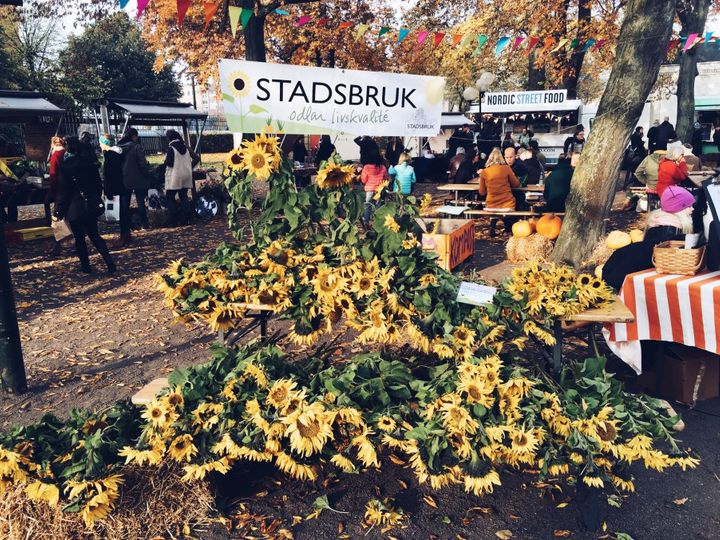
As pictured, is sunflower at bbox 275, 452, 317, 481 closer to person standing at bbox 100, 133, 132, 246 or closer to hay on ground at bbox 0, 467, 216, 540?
hay on ground at bbox 0, 467, 216, 540

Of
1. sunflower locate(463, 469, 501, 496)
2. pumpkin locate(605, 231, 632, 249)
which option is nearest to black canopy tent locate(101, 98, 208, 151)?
pumpkin locate(605, 231, 632, 249)

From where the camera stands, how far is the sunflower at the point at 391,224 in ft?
11.7

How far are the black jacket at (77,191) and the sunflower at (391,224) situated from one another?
6224 mm

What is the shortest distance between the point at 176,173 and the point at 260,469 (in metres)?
9.49

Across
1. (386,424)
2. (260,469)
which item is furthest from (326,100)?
(386,424)

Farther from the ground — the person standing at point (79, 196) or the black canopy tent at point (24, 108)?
→ the black canopy tent at point (24, 108)

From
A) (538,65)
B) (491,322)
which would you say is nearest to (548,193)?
(491,322)

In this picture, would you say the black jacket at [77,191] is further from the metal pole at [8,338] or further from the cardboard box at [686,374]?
the cardboard box at [686,374]

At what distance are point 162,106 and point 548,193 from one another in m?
10.3

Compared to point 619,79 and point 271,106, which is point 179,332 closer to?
point 271,106

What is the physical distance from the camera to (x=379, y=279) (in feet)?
11.5

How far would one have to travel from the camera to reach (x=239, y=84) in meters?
7.81

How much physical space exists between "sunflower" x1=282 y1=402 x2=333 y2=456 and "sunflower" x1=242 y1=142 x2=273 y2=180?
1391 mm

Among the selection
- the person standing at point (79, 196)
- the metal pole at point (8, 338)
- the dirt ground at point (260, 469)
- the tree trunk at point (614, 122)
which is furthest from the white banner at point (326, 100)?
the metal pole at point (8, 338)
